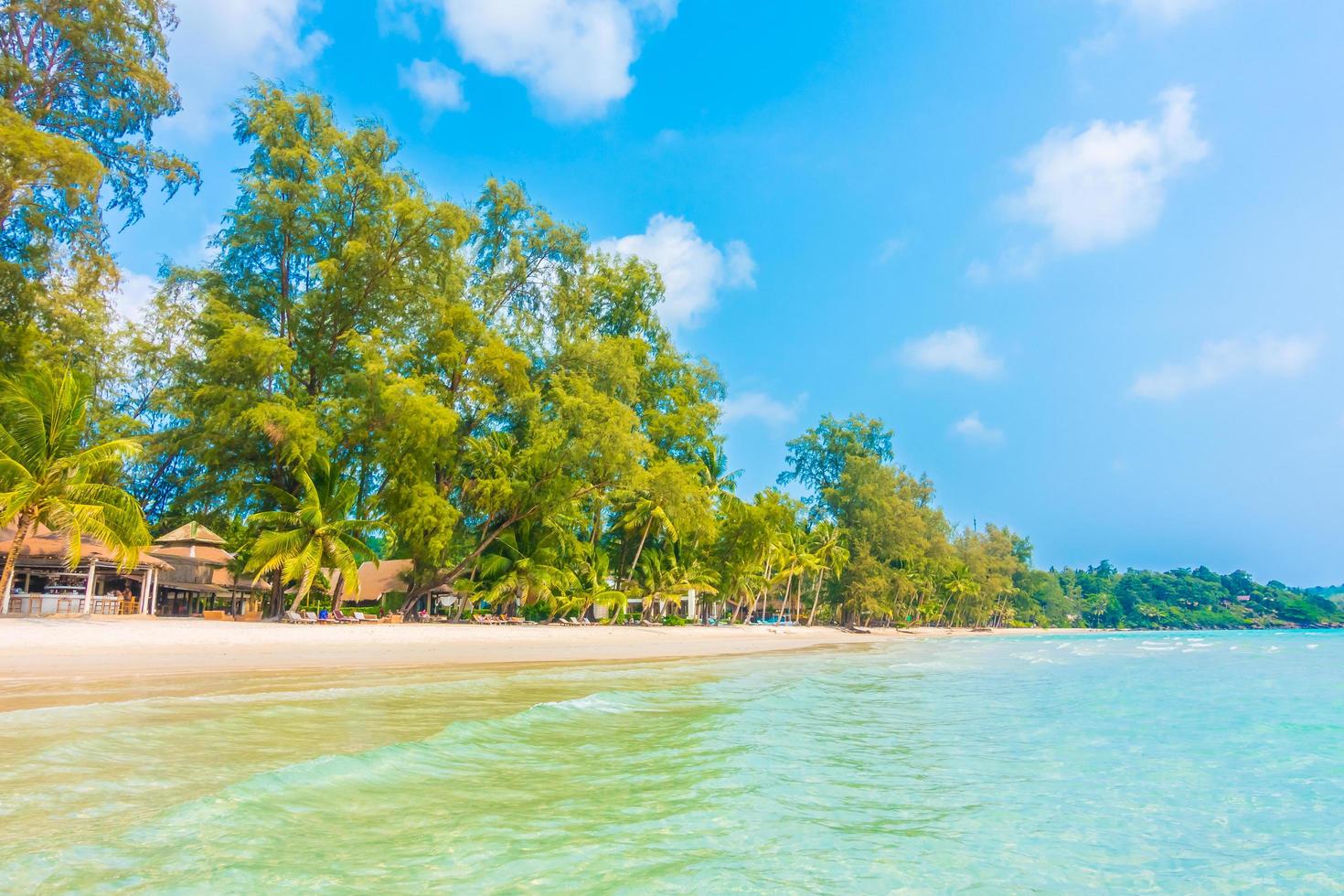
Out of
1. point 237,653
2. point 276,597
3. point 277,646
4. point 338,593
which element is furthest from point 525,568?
point 237,653

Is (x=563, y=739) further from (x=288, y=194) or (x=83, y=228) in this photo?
(x=288, y=194)

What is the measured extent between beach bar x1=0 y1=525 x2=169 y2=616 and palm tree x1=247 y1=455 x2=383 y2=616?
2.80m

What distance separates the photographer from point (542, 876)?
11.1 feet

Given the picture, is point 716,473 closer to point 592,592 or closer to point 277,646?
point 592,592

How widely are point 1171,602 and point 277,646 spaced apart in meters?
129

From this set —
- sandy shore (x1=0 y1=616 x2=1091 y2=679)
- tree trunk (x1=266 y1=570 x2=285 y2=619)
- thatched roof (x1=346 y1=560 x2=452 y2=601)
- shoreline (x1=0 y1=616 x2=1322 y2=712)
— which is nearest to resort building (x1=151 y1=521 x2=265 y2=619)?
tree trunk (x1=266 y1=570 x2=285 y2=619)

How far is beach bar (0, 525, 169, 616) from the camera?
1678 centimetres

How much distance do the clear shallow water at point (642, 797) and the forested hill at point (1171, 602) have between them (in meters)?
88.0

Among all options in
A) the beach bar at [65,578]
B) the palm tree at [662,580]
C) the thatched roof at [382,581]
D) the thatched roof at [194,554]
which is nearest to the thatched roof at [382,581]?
the thatched roof at [382,581]

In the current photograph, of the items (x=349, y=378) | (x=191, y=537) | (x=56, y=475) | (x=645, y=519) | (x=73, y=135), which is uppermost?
(x=73, y=135)

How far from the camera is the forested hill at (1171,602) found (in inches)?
3784

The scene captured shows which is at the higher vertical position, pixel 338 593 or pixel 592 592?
pixel 592 592

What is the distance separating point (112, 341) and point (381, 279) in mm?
9312

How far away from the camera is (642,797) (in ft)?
16.3
